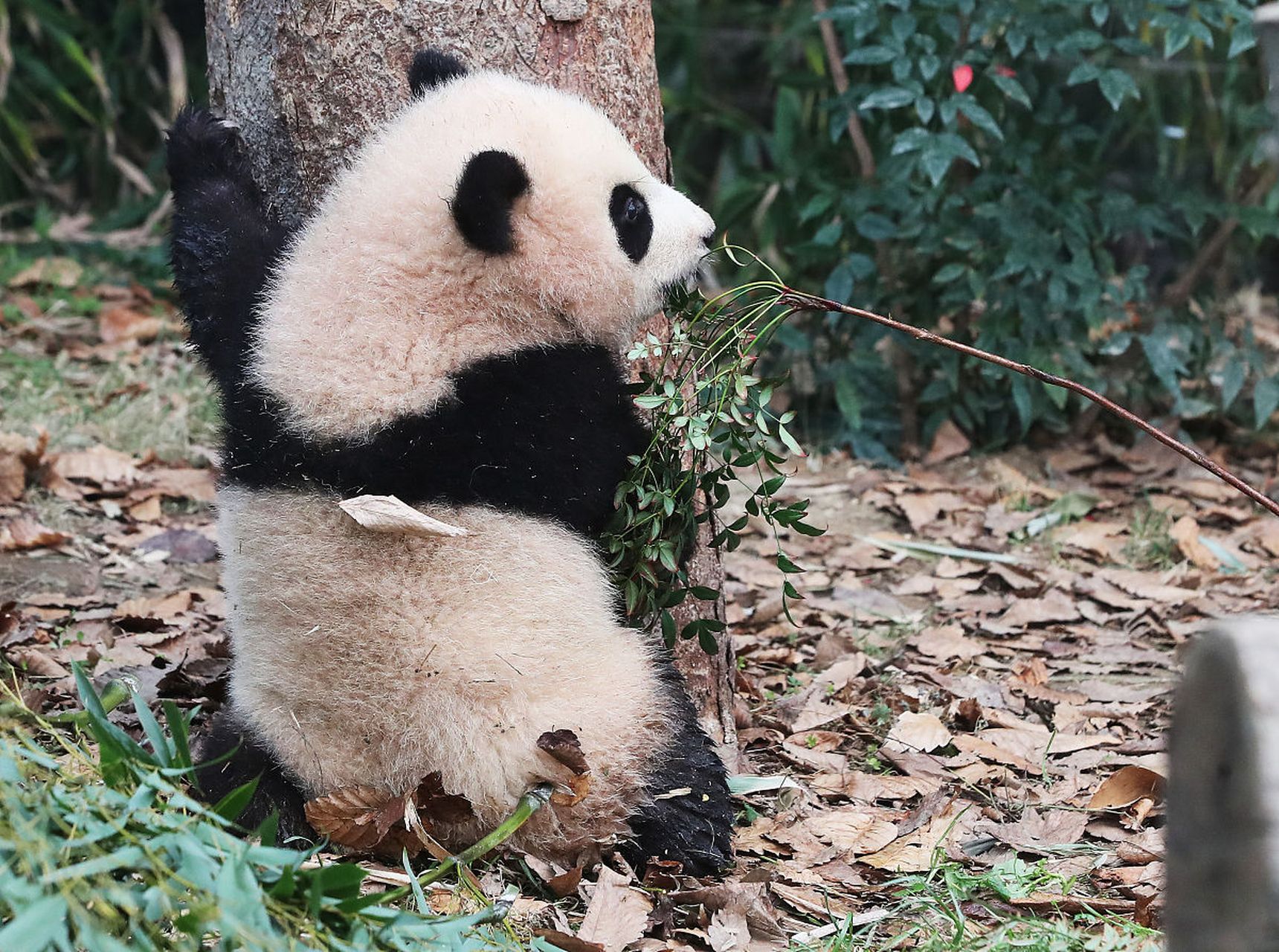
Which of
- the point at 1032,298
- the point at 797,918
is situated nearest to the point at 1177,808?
the point at 797,918

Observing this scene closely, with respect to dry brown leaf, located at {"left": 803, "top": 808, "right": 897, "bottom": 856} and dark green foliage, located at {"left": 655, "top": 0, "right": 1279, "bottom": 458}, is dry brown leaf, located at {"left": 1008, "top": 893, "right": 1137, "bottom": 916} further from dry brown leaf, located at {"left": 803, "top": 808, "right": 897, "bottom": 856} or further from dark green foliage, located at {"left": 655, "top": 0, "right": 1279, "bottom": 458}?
dark green foliage, located at {"left": 655, "top": 0, "right": 1279, "bottom": 458}

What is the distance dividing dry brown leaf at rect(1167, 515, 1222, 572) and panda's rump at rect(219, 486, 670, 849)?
Answer: 2.54 m

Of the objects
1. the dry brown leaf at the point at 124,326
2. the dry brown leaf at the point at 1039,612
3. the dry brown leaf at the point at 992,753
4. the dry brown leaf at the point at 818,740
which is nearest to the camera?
the dry brown leaf at the point at 992,753

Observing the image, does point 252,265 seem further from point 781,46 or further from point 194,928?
point 781,46

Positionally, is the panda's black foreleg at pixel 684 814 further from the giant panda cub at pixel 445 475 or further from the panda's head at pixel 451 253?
the panda's head at pixel 451 253

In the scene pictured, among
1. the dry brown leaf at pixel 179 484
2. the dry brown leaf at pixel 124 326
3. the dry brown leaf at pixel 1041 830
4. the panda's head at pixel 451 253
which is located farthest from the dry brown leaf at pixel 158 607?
the dry brown leaf at pixel 124 326

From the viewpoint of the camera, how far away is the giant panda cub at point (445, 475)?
87.0 inches

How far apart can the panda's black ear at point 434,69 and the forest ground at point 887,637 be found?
4.87 ft

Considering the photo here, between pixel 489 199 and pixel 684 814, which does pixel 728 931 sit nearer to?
pixel 684 814

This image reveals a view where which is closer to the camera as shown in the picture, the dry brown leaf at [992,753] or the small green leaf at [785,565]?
the small green leaf at [785,565]

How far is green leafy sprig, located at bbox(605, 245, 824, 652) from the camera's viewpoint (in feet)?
7.88

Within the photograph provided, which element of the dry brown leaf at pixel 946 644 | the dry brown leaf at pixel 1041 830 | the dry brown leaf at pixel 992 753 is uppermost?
the dry brown leaf at pixel 1041 830

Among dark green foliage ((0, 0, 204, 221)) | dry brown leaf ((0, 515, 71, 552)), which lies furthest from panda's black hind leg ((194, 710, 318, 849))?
dark green foliage ((0, 0, 204, 221))

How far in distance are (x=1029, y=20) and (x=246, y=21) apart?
110 inches
